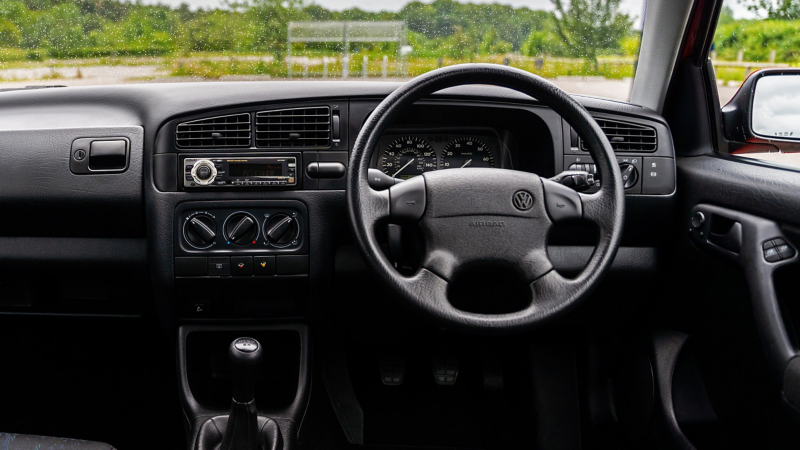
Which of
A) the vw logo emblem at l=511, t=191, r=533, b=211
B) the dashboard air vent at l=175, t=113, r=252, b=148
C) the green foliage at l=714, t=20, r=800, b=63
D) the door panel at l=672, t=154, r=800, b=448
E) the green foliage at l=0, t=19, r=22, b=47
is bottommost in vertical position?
the door panel at l=672, t=154, r=800, b=448

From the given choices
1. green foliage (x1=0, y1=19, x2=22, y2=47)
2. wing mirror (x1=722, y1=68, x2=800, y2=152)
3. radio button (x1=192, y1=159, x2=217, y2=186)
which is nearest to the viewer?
wing mirror (x1=722, y1=68, x2=800, y2=152)

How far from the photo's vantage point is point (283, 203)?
183 centimetres

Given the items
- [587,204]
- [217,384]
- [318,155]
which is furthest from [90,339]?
[587,204]

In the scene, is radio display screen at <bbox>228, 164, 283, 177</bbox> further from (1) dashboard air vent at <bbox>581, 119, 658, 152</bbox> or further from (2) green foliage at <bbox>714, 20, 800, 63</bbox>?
(2) green foliage at <bbox>714, 20, 800, 63</bbox>

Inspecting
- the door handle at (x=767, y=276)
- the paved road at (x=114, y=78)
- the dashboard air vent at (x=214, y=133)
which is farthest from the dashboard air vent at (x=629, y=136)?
the dashboard air vent at (x=214, y=133)

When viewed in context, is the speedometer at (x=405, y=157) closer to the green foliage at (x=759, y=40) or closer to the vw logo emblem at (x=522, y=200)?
the vw logo emblem at (x=522, y=200)

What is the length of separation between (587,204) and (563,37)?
0.73m

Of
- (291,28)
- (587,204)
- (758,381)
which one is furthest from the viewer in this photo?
(291,28)

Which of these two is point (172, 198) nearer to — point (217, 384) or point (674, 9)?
point (217, 384)

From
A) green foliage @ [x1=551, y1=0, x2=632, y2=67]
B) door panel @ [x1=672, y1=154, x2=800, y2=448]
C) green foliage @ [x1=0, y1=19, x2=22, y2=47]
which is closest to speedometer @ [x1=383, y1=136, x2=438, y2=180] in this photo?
green foliage @ [x1=551, y1=0, x2=632, y2=67]

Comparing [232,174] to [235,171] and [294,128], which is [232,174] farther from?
[294,128]

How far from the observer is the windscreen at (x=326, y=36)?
6.32ft

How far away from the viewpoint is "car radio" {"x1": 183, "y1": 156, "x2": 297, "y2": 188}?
1.80 metres

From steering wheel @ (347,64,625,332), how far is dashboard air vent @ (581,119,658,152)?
0.50 metres
